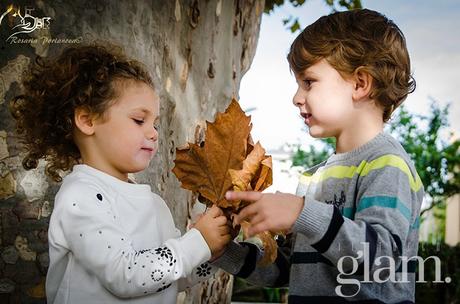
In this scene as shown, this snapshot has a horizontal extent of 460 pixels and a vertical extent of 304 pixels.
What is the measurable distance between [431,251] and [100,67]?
588cm

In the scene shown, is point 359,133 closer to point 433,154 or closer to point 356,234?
point 356,234

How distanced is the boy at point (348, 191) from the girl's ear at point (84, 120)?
1.67 feet

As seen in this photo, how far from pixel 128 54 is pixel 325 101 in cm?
74

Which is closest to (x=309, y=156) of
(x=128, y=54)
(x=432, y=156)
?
(x=432, y=156)

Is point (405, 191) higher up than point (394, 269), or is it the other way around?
point (405, 191)

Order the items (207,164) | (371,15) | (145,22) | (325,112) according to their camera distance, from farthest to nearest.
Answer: (145,22) → (371,15) → (325,112) → (207,164)

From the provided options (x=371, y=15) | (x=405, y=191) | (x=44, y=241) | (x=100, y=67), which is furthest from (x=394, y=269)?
(x=44, y=241)

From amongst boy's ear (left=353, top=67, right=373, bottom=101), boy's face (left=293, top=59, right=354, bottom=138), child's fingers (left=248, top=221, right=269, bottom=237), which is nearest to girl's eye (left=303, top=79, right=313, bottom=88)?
boy's face (left=293, top=59, right=354, bottom=138)

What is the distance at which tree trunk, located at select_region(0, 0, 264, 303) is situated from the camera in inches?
79.7

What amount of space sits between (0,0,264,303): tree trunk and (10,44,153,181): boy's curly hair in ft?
0.42

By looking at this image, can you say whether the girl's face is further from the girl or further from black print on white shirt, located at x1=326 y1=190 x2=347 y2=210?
black print on white shirt, located at x1=326 y1=190 x2=347 y2=210

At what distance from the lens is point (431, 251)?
271 inches

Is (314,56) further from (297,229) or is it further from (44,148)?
(44,148)

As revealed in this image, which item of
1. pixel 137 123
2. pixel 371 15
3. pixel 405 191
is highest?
pixel 371 15
